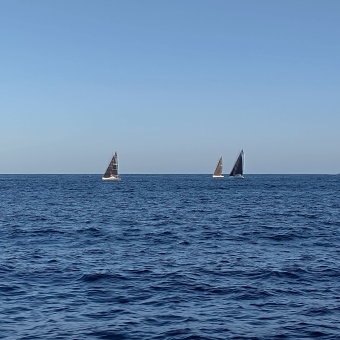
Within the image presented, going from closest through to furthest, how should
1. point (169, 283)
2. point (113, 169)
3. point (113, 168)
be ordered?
1. point (169, 283)
2. point (113, 168)
3. point (113, 169)

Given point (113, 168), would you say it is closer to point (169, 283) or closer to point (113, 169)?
point (113, 169)

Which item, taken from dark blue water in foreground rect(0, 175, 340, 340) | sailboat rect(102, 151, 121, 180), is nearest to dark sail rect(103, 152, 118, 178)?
sailboat rect(102, 151, 121, 180)

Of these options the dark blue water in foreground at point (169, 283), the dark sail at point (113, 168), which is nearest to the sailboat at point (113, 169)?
the dark sail at point (113, 168)

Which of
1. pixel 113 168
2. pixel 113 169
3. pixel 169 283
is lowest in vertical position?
pixel 169 283

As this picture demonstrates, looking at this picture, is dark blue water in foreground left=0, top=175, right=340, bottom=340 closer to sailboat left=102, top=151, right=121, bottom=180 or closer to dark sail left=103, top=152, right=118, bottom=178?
dark sail left=103, top=152, right=118, bottom=178

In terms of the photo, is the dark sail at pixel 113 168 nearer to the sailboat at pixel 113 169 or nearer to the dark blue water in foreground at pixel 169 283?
the sailboat at pixel 113 169

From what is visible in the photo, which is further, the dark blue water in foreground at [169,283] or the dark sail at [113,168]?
the dark sail at [113,168]

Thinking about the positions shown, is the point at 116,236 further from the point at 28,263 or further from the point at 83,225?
the point at 28,263

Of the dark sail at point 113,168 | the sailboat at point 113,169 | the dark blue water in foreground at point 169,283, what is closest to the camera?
the dark blue water in foreground at point 169,283

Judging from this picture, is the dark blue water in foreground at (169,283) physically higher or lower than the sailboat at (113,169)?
lower

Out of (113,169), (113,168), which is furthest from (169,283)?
(113,169)

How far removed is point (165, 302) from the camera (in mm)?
20969

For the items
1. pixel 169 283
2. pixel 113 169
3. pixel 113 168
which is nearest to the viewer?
pixel 169 283

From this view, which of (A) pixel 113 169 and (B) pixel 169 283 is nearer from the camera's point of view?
(B) pixel 169 283
